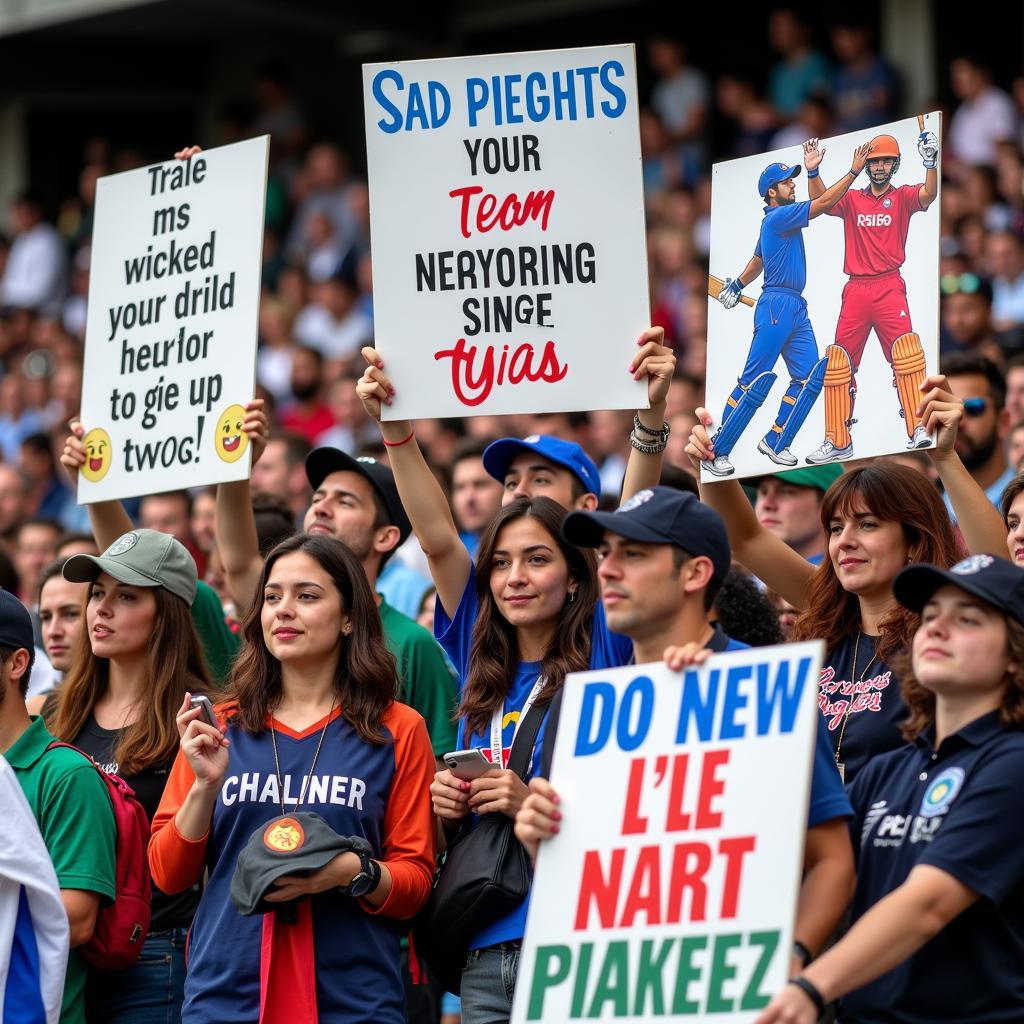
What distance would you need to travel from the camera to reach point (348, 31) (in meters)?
17.5

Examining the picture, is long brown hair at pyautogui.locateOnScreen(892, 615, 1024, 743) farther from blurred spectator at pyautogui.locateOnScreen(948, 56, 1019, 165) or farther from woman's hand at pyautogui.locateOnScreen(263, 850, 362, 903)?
blurred spectator at pyautogui.locateOnScreen(948, 56, 1019, 165)

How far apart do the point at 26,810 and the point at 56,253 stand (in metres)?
13.6

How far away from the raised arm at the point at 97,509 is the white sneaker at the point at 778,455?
7.96 feet

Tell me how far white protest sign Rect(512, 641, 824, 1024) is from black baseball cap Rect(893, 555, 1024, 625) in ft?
1.40

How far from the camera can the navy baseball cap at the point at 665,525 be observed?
4.28 metres

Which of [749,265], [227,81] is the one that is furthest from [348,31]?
[749,265]

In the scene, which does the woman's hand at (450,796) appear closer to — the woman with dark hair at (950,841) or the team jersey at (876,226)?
the woman with dark hair at (950,841)

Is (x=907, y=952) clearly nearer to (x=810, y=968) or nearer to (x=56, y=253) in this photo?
(x=810, y=968)

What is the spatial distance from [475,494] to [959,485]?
3.13 metres

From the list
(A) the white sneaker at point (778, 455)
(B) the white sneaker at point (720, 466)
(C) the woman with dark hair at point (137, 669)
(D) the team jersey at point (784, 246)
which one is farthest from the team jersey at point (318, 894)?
(D) the team jersey at point (784, 246)

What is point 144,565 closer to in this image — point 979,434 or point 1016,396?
point 979,434

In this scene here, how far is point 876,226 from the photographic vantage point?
18.0 feet

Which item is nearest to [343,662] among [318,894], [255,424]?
[318,894]

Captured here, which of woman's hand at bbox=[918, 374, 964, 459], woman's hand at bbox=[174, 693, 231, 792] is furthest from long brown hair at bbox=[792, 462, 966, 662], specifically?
woman's hand at bbox=[174, 693, 231, 792]
